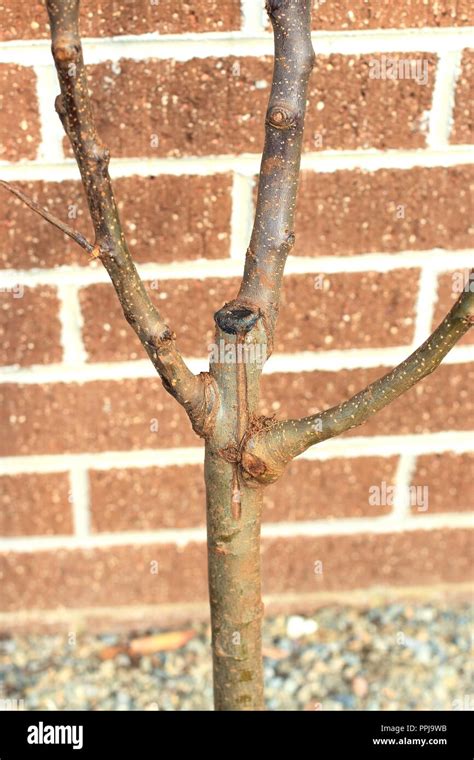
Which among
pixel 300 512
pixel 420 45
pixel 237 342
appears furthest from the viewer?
pixel 300 512

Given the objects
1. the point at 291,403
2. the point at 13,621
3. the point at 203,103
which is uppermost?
the point at 203,103

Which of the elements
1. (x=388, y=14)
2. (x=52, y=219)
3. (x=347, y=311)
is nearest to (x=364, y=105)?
(x=388, y=14)

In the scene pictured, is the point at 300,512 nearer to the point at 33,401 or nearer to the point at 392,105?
the point at 33,401

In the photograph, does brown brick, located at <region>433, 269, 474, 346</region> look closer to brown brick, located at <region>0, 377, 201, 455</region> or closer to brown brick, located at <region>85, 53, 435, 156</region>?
brown brick, located at <region>85, 53, 435, 156</region>

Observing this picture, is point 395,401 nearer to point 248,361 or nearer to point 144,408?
point 144,408

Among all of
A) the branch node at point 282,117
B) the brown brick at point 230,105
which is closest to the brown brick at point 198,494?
the brown brick at point 230,105

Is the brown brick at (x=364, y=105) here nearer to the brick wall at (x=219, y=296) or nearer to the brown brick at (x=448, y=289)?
the brick wall at (x=219, y=296)

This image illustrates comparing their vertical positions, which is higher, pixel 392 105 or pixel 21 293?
pixel 392 105

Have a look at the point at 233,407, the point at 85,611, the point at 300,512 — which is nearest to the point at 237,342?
the point at 233,407
